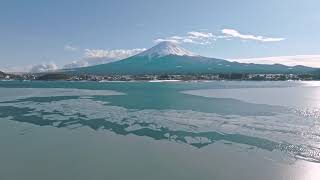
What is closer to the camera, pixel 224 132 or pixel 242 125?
pixel 224 132

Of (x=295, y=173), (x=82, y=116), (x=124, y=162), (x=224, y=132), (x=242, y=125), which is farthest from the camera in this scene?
(x=82, y=116)

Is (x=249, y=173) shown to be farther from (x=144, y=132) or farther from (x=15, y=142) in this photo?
(x=15, y=142)

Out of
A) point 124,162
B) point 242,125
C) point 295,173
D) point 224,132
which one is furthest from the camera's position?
point 242,125

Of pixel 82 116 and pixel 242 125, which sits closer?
pixel 242 125

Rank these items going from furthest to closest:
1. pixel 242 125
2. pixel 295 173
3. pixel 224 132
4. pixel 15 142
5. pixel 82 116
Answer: pixel 82 116, pixel 242 125, pixel 224 132, pixel 15 142, pixel 295 173

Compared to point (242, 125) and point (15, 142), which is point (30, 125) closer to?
point (15, 142)

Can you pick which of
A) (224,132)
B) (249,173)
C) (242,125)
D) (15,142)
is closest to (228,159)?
(249,173)

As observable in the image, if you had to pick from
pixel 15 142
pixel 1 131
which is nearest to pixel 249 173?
pixel 15 142

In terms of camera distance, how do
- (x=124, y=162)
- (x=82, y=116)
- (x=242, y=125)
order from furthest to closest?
(x=82, y=116) → (x=242, y=125) → (x=124, y=162)
